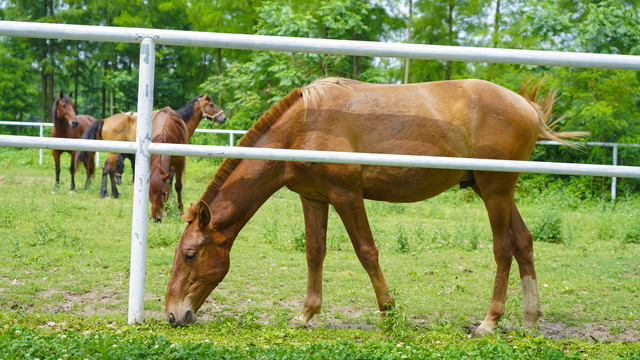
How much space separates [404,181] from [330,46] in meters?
1.23

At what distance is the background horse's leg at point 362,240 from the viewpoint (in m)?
3.54

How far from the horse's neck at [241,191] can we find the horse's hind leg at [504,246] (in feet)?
4.91

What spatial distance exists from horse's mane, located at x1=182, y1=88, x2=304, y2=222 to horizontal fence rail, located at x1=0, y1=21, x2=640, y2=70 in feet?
2.47

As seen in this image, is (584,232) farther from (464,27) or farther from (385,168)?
(464,27)

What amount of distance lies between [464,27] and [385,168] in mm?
22204

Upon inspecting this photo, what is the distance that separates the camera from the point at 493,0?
23953 millimetres

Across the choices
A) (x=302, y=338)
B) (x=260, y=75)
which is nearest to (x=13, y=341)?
(x=302, y=338)

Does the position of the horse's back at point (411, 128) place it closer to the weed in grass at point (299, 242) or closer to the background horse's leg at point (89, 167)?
the weed in grass at point (299, 242)

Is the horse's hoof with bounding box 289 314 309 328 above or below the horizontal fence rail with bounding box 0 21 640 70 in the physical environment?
below

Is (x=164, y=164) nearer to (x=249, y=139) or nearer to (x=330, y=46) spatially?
(x=249, y=139)

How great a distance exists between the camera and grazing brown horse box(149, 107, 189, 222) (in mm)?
8391

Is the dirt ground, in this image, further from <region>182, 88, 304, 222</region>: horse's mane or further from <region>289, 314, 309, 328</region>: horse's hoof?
<region>182, 88, 304, 222</region>: horse's mane

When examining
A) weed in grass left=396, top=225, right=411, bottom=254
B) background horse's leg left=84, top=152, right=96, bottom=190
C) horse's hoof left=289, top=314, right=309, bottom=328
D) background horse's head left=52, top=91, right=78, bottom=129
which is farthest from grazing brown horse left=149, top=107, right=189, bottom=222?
horse's hoof left=289, top=314, right=309, bottom=328

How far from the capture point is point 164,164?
29.8ft
